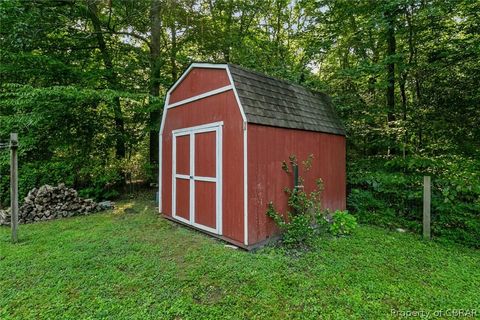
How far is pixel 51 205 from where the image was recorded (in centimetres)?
616

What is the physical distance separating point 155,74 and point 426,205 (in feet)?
27.3

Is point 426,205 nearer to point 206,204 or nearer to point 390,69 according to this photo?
point 206,204

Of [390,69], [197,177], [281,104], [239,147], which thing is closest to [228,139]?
[239,147]

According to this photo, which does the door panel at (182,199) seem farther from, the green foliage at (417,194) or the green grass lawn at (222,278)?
the green foliage at (417,194)

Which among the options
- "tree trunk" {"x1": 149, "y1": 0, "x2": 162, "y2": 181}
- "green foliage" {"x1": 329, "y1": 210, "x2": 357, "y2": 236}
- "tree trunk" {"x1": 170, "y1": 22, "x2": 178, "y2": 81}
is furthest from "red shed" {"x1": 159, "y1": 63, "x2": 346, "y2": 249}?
"tree trunk" {"x1": 170, "y1": 22, "x2": 178, "y2": 81}

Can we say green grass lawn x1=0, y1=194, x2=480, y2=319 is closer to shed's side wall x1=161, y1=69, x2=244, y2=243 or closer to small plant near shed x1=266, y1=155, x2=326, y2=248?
small plant near shed x1=266, y1=155, x2=326, y2=248

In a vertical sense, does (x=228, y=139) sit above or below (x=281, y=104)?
below

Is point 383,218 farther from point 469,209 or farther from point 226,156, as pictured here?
point 226,156

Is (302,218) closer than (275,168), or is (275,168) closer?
(302,218)

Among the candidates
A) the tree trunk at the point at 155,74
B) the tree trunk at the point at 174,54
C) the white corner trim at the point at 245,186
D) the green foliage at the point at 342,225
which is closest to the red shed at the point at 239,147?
the white corner trim at the point at 245,186

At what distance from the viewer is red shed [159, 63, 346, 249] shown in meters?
3.92

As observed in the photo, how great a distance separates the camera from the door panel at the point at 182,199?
201 inches

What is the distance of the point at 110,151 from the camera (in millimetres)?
8578

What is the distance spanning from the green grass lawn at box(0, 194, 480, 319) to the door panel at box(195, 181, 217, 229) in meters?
0.31
